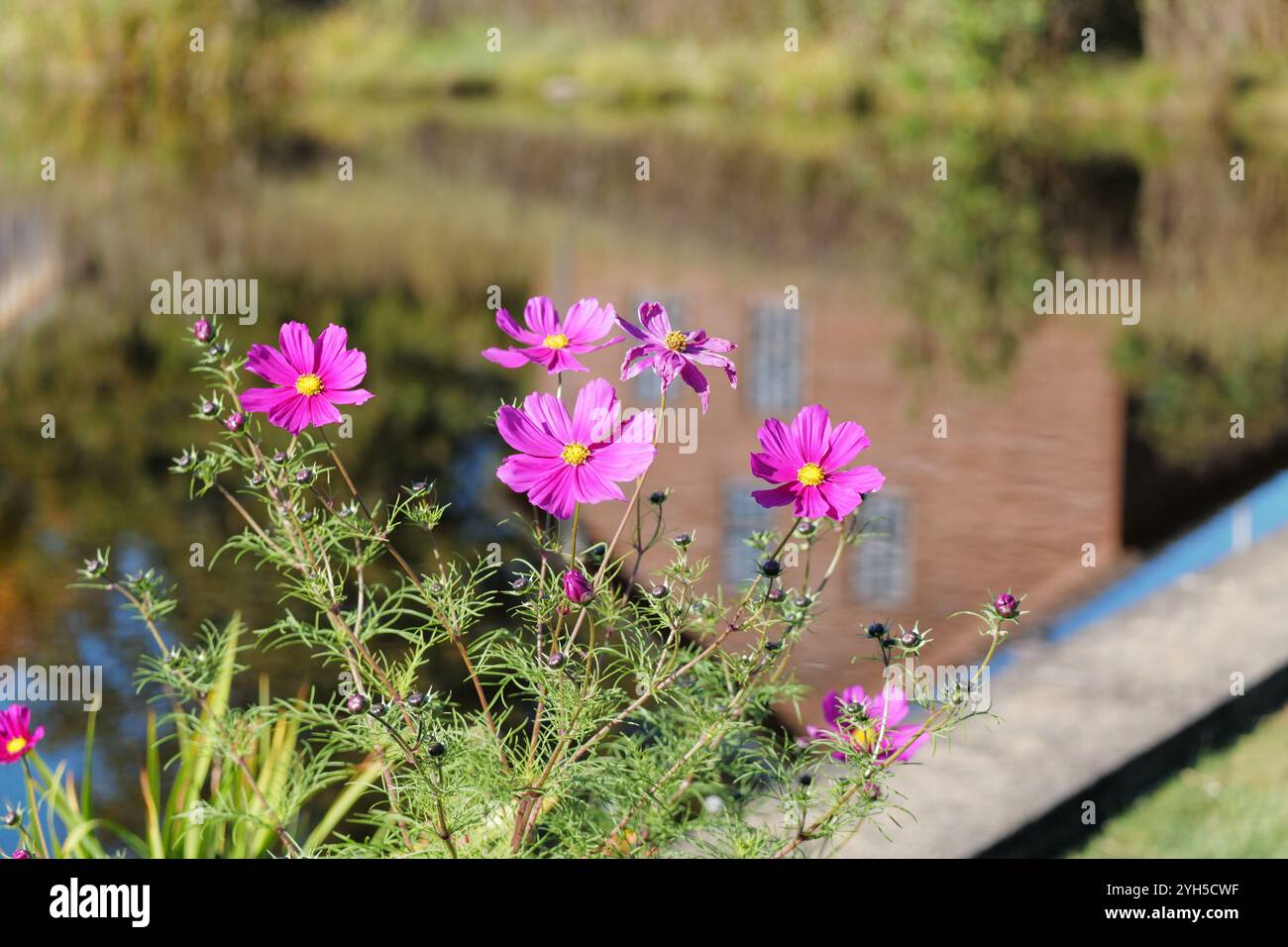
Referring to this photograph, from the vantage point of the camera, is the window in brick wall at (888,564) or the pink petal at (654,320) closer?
the pink petal at (654,320)

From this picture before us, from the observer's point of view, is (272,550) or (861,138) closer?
(272,550)

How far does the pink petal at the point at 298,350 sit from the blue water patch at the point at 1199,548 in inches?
153

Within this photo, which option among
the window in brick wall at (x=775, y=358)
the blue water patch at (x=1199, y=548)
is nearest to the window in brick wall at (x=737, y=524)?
the blue water patch at (x=1199, y=548)

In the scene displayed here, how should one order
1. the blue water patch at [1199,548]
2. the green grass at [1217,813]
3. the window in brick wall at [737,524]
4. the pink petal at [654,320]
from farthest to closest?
1. the window in brick wall at [737,524]
2. the blue water patch at [1199,548]
3. the green grass at [1217,813]
4. the pink petal at [654,320]

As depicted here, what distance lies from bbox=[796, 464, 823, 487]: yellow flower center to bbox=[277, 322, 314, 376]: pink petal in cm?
55

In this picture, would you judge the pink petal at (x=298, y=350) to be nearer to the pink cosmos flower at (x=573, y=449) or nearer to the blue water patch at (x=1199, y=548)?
the pink cosmos flower at (x=573, y=449)

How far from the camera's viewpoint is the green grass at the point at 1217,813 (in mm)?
3084

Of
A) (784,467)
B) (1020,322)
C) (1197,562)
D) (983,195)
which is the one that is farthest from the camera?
(983,195)

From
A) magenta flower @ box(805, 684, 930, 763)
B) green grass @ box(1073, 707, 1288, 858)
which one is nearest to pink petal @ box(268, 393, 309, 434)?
magenta flower @ box(805, 684, 930, 763)

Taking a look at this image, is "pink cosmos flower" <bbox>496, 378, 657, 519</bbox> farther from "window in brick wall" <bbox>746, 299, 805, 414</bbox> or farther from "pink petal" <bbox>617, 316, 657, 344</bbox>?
"window in brick wall" <bbox>746, 299, 805, 414</bbox>

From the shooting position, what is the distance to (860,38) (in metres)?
22.1
